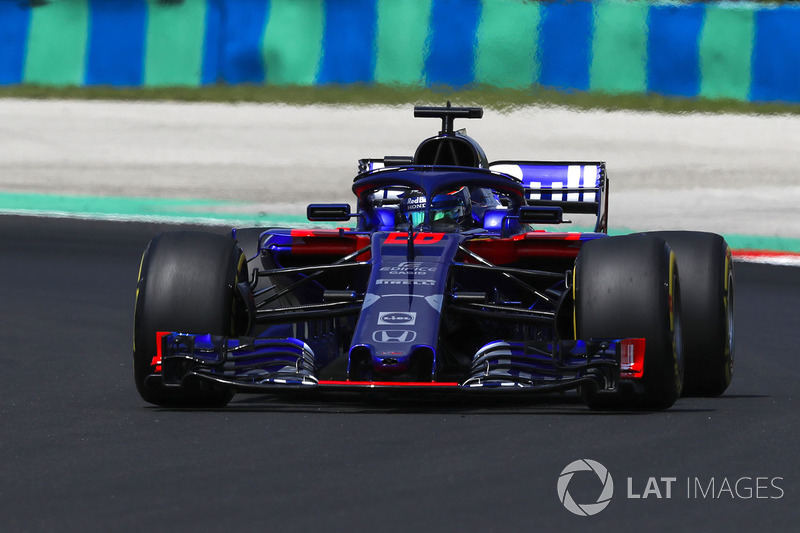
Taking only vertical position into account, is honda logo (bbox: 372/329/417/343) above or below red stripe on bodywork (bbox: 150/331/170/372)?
above

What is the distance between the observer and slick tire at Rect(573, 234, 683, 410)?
7840mm

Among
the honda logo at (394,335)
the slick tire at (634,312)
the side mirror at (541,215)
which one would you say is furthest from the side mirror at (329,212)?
the slick tire at (634,312)

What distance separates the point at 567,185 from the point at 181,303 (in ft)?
15.6

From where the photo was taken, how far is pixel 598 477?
20.4ft

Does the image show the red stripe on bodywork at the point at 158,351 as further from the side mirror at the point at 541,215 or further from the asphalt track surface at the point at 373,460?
the side mirror at the point at 541,215

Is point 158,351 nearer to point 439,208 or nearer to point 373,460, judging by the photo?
point 373,460

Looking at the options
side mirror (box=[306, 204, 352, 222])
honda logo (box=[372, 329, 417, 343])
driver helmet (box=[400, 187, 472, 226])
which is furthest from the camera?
driver helmet (box=[400, 187, 472, 226])

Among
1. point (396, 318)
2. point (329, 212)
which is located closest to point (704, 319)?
point (396, 318)

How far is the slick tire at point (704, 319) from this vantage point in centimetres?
887

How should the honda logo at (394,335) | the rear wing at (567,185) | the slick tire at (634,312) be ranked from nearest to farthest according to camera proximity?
the slick tire at (634,312) < the honda logo at (394,335) < the rear wing at (567,185)

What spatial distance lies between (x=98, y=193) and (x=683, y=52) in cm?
674

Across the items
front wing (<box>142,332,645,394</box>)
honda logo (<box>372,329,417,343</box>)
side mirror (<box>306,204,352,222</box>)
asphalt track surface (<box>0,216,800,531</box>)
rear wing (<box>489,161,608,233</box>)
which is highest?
rear wing (<box>489,161,608,233</box>)

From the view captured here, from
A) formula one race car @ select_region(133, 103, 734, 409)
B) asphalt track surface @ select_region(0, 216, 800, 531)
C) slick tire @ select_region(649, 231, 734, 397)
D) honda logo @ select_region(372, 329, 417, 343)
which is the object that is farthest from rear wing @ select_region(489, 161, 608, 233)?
honda logo @ select_region(372, 329, 417, 343)

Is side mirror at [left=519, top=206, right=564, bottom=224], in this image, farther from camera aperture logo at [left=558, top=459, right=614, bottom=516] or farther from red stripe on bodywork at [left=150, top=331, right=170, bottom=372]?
camera aperture logo at [left=558, top=459, right=614, bottom=516]
